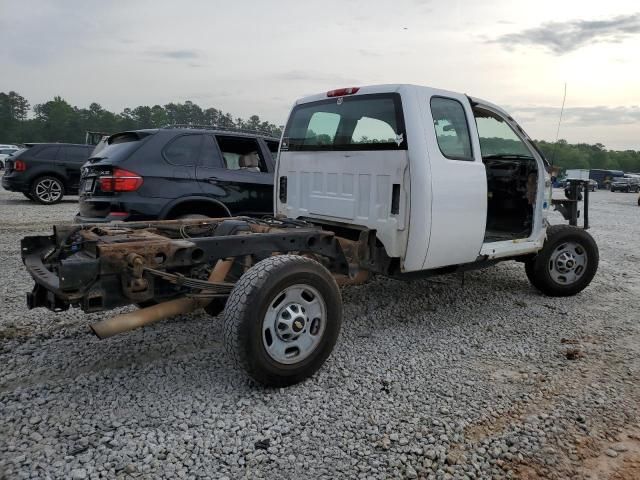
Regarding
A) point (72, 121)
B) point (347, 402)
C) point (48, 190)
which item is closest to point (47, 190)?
point (48, 190)

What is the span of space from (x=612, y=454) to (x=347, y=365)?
5.62ft

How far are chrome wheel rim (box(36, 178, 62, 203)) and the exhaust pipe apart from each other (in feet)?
40.7

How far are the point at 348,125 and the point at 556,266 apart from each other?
3.01 metres

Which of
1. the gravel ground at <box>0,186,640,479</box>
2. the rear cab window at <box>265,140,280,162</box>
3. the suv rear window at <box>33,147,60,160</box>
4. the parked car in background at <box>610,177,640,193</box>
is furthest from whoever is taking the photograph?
the parked car in background at <box>610,177,640,193</box>

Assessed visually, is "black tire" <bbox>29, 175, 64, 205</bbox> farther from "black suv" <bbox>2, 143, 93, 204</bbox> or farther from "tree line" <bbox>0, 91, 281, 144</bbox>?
"tree line" <bbox>0, 91, 281, 144</bbox>

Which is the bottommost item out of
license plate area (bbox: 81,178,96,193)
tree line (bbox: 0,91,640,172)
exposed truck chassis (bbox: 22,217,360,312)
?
exposed truck chassis (bbox: 22,217,360,312)

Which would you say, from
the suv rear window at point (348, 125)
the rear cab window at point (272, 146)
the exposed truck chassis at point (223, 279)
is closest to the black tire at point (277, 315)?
the exposed truck chassis at point (223, 279)

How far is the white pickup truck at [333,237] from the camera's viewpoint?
3078mm

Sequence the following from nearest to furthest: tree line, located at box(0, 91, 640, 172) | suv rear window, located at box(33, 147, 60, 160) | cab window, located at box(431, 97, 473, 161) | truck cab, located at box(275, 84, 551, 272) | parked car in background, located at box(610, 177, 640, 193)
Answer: truck cab, located at box(275, 84, 551, 272) < cab window, located at box(431, 97, 473, 161) < suv rear window, located at box(33, 147, 60, 160) < parked car in background, located at box(610, 177, 640, 193) < tree line, located at box(0, 91, 640, 172)

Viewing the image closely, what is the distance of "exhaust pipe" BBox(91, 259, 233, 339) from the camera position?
300cm

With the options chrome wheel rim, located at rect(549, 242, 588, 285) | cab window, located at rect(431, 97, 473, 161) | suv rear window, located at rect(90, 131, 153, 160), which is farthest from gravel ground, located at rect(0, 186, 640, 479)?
suv rear window, located at rect(90, 131, 153, 160)

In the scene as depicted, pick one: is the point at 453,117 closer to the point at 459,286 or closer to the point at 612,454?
the point at 459,286

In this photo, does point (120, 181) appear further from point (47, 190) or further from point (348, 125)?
point (47, 190)

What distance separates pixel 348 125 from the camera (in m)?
4.53
